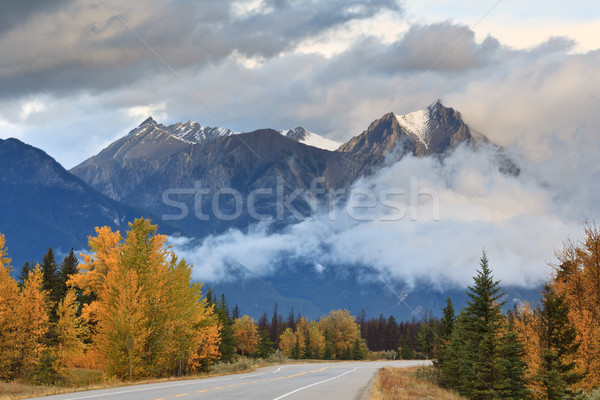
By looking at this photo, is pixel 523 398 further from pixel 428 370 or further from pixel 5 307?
pixel 5 307

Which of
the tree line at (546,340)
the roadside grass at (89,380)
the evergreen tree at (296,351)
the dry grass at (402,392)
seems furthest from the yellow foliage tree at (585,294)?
the evergreen tree at (296,351)

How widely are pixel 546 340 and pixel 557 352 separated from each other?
2.18 metres

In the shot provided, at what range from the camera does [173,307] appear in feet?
155

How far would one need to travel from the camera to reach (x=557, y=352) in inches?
1441

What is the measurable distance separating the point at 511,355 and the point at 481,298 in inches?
256

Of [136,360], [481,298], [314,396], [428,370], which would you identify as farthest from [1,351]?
[428,370]

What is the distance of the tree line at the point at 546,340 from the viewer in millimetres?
37094

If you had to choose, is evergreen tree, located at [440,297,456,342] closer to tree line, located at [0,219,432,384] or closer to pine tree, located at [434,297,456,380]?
pine tree, located at [434,297,456,380]

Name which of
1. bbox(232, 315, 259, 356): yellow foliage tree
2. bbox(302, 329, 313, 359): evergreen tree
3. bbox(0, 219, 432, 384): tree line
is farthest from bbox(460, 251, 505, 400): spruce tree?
bbox(232, 315, 259, 356): yellow foliage tree

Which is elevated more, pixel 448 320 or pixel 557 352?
pixel 448 320

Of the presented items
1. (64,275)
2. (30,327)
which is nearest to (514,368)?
(30,327)

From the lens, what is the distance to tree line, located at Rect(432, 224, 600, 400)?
37094mm

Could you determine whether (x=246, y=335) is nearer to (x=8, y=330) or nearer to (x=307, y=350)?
(x=307, y=350)

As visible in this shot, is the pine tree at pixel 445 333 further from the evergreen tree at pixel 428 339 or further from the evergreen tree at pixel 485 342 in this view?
the evergreen tree at pixel 485 342
